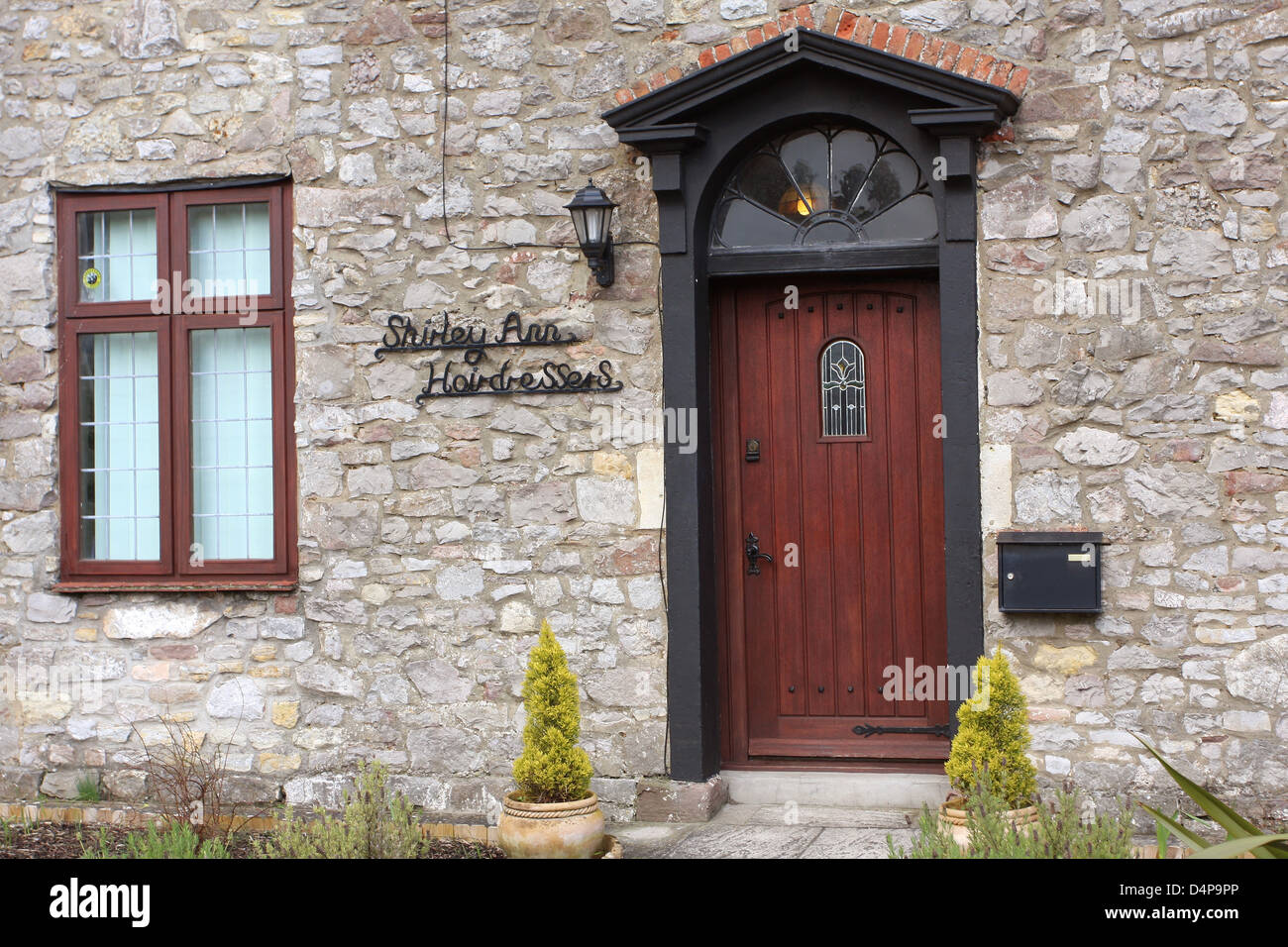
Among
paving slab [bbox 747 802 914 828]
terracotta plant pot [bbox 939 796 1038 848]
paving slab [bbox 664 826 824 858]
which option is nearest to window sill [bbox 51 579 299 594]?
paving slab [bbox 664 826 824 858]

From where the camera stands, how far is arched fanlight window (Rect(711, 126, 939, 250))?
599 centimetres

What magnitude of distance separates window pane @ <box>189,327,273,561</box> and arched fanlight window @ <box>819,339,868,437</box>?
2692mm

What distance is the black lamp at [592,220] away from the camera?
589cm

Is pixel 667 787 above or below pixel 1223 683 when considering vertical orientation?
below

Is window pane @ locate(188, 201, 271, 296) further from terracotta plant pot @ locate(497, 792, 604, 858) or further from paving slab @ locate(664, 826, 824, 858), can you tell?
paving slab @ locate(664, 826, 824, 858)

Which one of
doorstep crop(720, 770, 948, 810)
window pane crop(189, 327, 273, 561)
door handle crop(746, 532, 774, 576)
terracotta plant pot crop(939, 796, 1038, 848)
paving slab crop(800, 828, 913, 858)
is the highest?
window pane crop(189, 327, 273, 561)

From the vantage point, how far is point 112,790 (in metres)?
6.47

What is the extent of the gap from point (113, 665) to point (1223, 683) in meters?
5.03

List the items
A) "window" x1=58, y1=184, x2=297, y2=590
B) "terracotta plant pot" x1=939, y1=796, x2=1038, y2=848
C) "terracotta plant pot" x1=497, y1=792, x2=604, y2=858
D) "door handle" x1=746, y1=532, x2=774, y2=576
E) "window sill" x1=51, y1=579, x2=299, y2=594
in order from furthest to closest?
1. "window" x1=58, y1=184, x2=297, y2=590
2. "window sill" x1=51, y1=579, x2=299, y2=594
3. "door handle" x1=746, y1=532, x2=774, y2=576
4. "terracotta plant pot" x1=497, y1=792, x2=604, y2=858
5. "terracotta plant pot" x1=939, y1=796, x2=1038, y2=848

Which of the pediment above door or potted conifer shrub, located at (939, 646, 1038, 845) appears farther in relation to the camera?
the pediment above door

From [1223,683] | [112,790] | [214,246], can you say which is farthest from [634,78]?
[112,790]

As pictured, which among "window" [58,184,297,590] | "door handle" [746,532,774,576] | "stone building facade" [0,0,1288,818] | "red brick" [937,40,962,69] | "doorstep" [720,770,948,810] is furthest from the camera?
"window" [58,184,297,590]

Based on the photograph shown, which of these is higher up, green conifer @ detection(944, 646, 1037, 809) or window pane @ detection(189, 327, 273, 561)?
window pane @ detection(189, 327, 273, 561)

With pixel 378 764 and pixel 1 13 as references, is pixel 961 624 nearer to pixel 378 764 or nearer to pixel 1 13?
pixel 378 764
